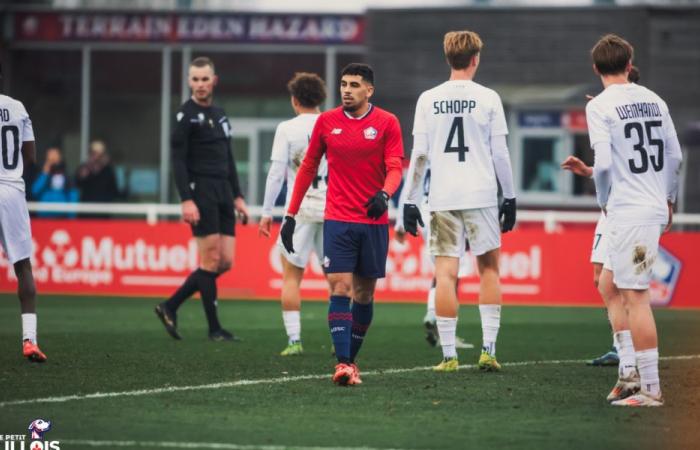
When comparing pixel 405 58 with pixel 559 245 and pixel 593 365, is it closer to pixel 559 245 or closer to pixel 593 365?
pixel 559 245

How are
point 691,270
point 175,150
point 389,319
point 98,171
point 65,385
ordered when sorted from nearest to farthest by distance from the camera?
1. point 65,385
2. point 175,150
3. point 389,319
4. point 691,270
5. point 98,171

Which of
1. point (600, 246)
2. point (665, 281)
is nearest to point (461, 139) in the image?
point (600, 246)

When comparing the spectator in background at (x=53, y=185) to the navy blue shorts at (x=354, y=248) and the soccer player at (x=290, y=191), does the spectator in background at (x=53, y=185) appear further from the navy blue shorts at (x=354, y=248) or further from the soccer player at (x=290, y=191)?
the navy blue shorts at (x=354, y=248)

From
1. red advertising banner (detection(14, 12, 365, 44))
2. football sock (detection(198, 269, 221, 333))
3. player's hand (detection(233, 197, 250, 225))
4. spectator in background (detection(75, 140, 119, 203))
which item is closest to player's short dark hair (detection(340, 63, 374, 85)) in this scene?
player's hand (detection(233, 197, 250, 225))

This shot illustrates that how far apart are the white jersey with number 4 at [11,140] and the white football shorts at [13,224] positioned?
0.08 m

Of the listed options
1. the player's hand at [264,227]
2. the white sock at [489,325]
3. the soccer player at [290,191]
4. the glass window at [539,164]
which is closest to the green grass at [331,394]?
the white sock at [489,325]

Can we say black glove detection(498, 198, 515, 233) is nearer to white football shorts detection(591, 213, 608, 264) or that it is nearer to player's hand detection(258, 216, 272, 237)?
white football shorts detection(591, 213, 608, 264)

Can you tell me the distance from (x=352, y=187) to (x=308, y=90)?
2.51m

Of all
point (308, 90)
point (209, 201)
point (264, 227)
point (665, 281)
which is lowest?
point (665, 281)

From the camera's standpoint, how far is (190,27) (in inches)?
1251

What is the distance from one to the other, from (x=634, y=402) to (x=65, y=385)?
3.40 m

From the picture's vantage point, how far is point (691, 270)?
1875cm

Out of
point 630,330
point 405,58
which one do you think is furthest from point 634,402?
point 405,58

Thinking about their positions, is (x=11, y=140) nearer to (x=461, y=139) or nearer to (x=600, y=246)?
(x=461, y=139)
